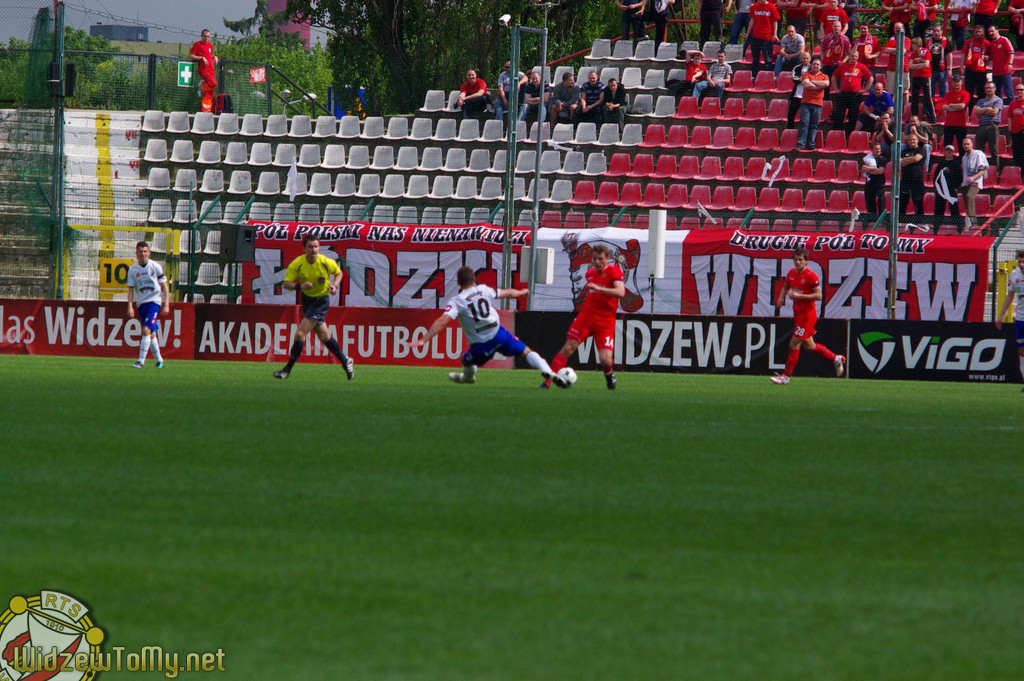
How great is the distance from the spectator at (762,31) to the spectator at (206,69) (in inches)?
533

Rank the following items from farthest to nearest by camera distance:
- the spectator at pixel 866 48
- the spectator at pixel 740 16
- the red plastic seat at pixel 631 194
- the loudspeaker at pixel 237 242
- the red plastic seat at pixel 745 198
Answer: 1. the spectator at pixel 740 16
2. the spectator at pixel 866 48
3. the red plastic seat at pixel 631 194
4. the red plastic seat at pixel 745 198
5. the loudspeaker at pixel 237 242

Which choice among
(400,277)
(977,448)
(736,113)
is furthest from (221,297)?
(977,448)

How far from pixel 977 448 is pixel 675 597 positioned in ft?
21.2

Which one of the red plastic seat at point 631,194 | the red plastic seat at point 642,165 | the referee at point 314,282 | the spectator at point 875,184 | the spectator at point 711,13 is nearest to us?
the referee at point 314,282

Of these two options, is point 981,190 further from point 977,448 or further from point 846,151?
point 977,448

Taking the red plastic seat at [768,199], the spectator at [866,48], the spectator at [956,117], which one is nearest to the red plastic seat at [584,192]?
the red plastic seat at [768,199]

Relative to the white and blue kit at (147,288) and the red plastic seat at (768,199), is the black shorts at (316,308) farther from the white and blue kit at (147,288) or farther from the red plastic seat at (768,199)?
the red plastic seat at (768,199)

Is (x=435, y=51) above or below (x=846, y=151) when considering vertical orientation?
above

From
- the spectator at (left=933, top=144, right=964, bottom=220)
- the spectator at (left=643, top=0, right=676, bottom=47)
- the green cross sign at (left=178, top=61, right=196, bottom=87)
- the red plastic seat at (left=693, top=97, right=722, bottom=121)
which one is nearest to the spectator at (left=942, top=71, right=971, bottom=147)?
the spectator at (left=933, top=144, right=964, bottom=220)

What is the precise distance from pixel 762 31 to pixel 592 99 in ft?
14.0

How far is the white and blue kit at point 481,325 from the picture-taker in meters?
17.8

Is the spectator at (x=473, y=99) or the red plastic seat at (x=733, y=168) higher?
the spectator at (x=473, y=99)

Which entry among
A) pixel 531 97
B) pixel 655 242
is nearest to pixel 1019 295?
pixel 655 242

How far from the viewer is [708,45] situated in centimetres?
3503
